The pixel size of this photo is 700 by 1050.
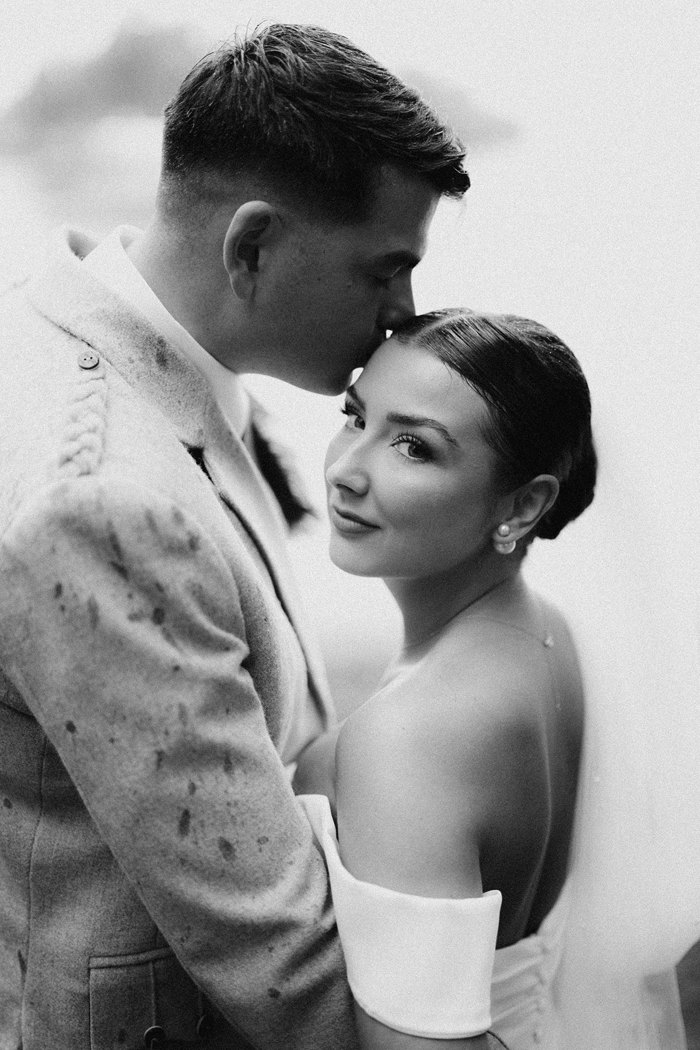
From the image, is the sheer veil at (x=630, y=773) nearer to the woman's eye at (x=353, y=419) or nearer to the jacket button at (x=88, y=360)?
the woman's eye at (x=353, y=419)

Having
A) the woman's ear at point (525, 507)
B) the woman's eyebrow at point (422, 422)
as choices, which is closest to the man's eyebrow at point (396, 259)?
the woman's eyebrow at point (422, 422)

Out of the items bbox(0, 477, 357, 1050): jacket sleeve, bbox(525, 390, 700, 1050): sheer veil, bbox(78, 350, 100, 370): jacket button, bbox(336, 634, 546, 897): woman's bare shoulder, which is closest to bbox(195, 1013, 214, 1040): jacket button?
bbox(0, 477, 357, 1050): jacket sleeve

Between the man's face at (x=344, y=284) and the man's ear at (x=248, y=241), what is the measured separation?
2 centimetres

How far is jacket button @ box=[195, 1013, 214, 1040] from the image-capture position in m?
1.20

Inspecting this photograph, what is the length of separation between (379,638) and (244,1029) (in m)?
0.99

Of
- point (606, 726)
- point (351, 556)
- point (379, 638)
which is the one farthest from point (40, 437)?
point (379, 638)

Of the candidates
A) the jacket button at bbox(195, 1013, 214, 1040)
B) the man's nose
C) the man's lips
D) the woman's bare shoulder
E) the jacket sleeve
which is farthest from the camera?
the man's nose

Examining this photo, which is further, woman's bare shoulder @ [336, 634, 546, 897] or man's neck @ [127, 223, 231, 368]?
man's neck @ [127, 223, 231, 368]

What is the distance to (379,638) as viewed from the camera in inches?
80.0

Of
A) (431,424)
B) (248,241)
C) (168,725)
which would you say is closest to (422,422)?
(431,424)

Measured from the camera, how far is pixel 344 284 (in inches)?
54.1

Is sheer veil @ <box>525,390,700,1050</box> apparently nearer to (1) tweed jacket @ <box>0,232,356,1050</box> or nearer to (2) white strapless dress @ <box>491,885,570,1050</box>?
(2) white strapless dress @ <box>491,885,570,1050</box>

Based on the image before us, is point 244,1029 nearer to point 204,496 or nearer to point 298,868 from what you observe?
point 298,868

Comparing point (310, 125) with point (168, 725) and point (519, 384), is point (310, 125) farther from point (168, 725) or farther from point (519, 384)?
point (168, 725)
